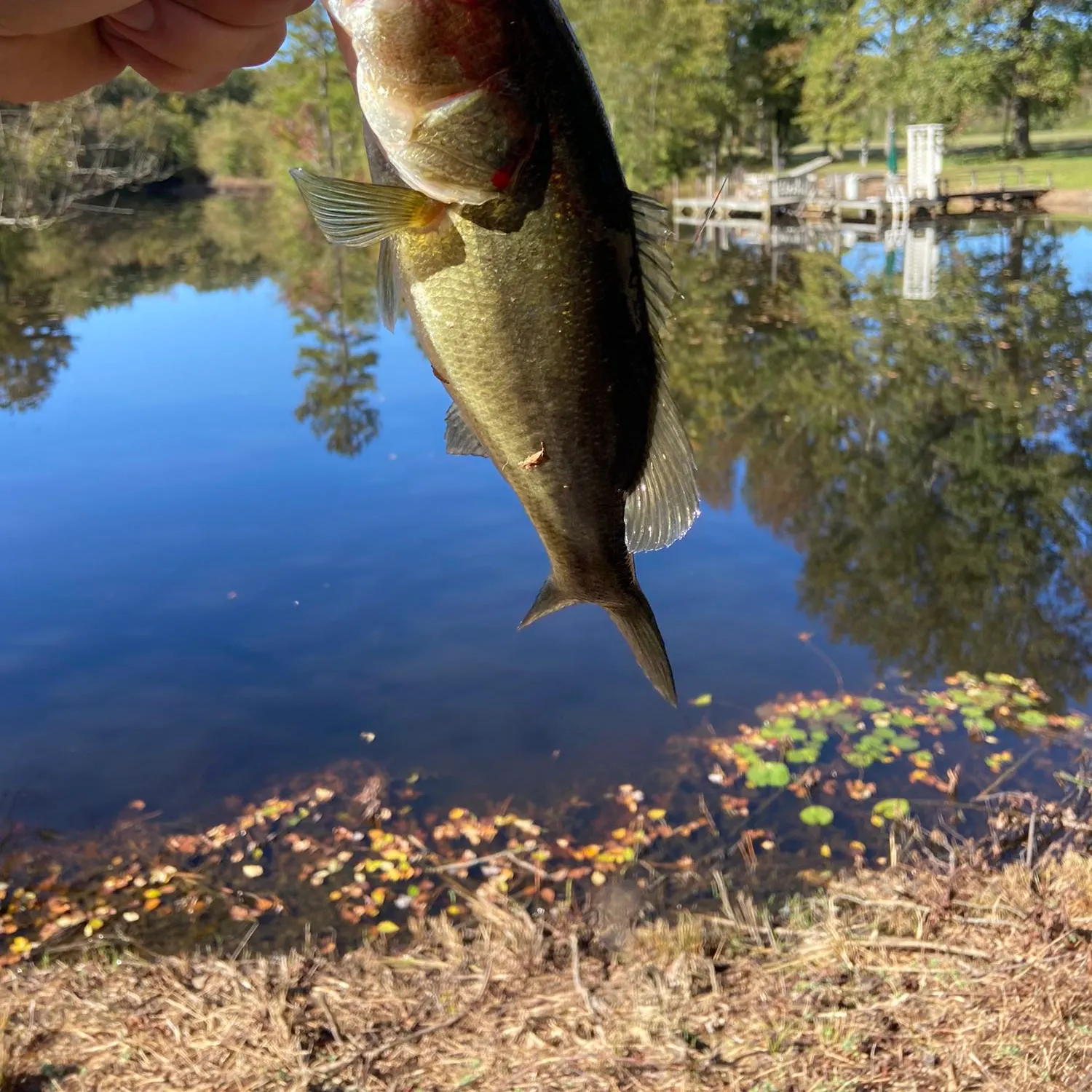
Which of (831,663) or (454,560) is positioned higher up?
(454,560)

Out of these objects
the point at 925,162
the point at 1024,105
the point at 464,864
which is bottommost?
the point at 464,864

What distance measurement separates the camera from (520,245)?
157 centimetres

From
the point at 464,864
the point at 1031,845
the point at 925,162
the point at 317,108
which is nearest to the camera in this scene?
the point at 1031,845

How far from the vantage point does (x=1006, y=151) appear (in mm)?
47281

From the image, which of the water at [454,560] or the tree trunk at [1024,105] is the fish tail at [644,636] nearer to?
the water at [454,560]

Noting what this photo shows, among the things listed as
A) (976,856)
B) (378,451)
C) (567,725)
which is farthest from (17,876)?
(378,451)

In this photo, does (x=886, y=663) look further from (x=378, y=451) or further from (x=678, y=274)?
(x=678, y=274)

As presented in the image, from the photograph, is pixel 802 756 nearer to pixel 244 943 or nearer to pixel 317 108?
pixel 244 943

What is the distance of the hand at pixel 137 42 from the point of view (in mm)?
1911

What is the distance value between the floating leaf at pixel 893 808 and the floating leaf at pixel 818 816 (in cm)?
27

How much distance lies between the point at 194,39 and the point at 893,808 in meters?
5.39

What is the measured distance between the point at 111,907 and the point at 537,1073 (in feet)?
9.16

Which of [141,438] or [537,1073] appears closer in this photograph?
[537,1073]

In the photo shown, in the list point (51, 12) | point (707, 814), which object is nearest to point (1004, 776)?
point (707, 814)
